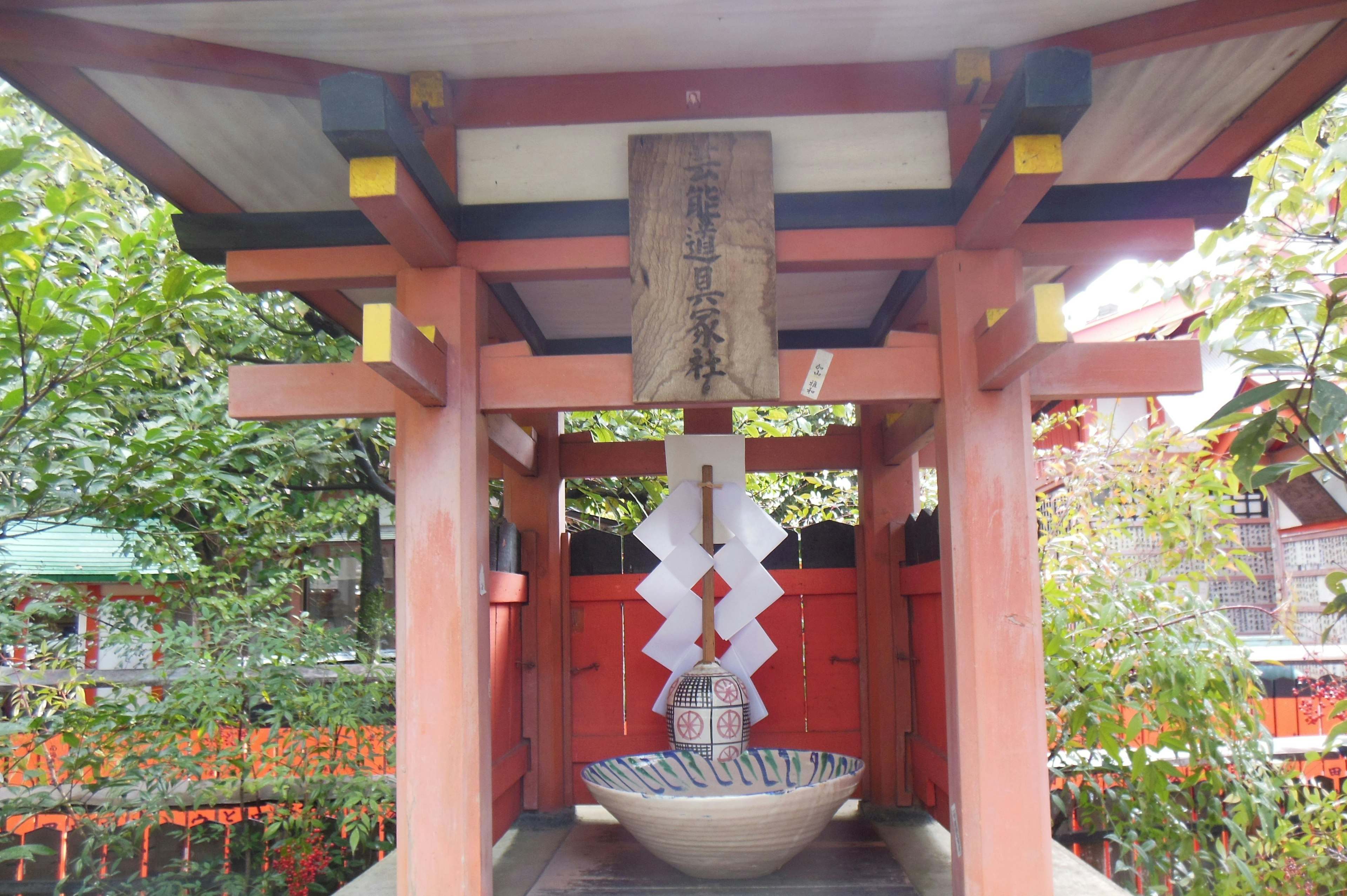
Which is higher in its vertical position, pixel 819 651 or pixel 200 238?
pixel 200 238

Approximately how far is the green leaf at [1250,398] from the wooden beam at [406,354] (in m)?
1.63

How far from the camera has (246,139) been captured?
2.08 m

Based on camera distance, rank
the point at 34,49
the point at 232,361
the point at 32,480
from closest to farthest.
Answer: the point at 34,49 < the point at 32,480 < the point at 232,361

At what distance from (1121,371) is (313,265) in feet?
5.98

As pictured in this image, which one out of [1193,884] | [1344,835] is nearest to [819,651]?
[1193,884]

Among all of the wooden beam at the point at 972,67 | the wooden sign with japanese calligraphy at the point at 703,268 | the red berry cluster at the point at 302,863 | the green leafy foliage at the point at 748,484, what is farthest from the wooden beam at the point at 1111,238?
the red berry cluster at the point at 302,863

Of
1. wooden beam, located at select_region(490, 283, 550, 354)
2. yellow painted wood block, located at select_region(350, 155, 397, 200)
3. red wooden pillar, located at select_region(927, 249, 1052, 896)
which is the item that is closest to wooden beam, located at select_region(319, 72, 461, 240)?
yellow painted wood block, located at select_region(350, 155, 397, 200)

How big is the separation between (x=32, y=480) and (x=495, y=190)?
8.77 ft

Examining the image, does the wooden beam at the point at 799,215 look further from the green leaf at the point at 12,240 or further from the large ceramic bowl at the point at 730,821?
the large ceramic bowl at the point at 730,821

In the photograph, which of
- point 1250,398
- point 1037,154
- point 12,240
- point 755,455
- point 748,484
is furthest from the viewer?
point 748,484

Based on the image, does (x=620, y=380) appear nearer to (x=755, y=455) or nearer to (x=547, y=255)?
(x=547, y=255)

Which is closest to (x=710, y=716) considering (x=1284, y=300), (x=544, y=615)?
(x=544, y=615)

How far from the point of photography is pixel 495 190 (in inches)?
83.0

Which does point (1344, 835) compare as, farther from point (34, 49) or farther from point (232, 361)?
point (232, 361)
